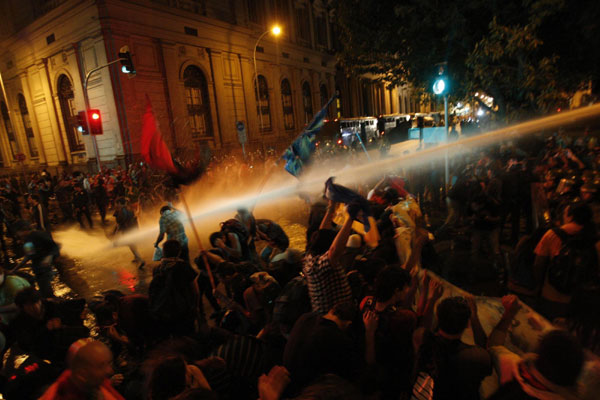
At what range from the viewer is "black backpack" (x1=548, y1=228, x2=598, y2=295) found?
3094 millimetres

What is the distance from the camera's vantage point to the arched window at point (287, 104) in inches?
1331

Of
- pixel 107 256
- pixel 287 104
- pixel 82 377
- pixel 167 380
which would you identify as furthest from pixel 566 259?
pixel 287 104

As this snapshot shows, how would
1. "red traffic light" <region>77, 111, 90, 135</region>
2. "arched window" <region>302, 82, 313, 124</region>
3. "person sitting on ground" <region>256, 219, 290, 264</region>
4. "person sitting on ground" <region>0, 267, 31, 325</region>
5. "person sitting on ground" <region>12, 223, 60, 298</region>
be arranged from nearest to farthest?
"person sitting on ground" <region>0, 267, 31, 325</region>
"person sitting on ground" <region>256, 219, 290, 264</region>
"person sitting on ground" <region>12, 223, 60, 298</region>
"red traffic light" <region>77, 111, 90, 135</region>
"arched window" <region>302, 82, 313, 124</region>

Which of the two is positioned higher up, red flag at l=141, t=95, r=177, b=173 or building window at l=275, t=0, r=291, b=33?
building window at l=275, t=0, r=291, b=33

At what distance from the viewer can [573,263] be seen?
3.12 meters

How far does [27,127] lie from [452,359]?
124 ft

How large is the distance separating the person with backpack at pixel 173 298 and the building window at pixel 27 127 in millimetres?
33000

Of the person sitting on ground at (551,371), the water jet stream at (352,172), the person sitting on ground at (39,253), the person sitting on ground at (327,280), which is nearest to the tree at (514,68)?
the water jet stream at (352,172)

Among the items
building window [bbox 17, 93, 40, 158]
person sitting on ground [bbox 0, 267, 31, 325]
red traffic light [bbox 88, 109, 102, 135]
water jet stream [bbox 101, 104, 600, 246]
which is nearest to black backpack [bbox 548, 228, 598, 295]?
person sitting on ground [bbox 0, 267, 31, 325]

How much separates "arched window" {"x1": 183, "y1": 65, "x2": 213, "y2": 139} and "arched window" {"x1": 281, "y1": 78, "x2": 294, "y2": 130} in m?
9.83

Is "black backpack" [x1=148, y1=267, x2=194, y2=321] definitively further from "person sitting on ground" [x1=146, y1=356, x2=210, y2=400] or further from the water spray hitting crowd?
"person sitting on ground" [x1=146, y1=356, x2=210, y2=400]

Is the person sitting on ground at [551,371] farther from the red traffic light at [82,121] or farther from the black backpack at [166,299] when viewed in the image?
the red traffic light at [82,121]

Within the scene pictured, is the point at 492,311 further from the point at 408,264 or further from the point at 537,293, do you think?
the point at 408,264

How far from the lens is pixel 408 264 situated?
3.53 meters
